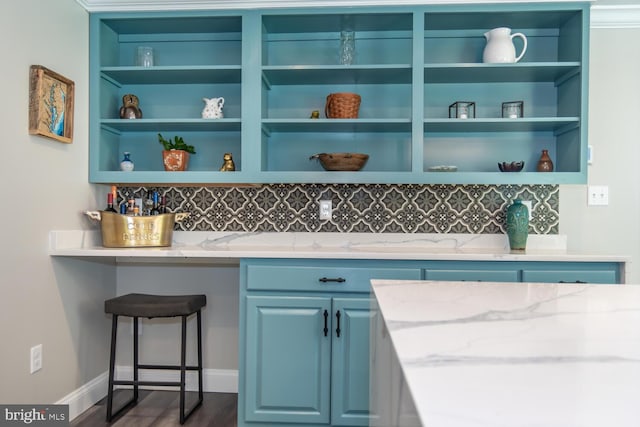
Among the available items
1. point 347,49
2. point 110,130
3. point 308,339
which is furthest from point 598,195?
point 110,130

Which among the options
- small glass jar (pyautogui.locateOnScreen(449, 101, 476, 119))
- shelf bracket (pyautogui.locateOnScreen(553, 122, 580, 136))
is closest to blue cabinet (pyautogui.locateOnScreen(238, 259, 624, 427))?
shelf bracket (pyautogui.locateOnScreen(553, 122, 580, 136))

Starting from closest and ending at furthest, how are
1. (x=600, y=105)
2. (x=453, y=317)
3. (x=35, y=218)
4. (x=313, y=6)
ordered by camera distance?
(x=453, y=317) → (x=35, y=218) → (x=313, y=6) → (x=600, y=105)

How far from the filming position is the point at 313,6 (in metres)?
→ 2.40

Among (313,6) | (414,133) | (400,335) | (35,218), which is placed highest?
(313,6)

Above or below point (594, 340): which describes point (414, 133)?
above

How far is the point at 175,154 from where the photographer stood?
253 cm

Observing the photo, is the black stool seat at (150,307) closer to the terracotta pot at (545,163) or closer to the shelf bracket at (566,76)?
the terracotta pot at (545,163)

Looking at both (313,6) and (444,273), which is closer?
(444,273)

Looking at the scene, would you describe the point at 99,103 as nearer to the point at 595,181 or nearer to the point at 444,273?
the point at 444,273

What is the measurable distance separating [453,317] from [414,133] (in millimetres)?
1679

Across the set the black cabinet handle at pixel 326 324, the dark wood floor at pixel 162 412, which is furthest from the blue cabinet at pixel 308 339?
the dark wood floor at pixel 162 412

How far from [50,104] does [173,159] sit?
0.65m

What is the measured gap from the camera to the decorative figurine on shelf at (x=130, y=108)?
102 inches

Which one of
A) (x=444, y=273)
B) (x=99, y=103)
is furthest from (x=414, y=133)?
(x=99, y=103)
